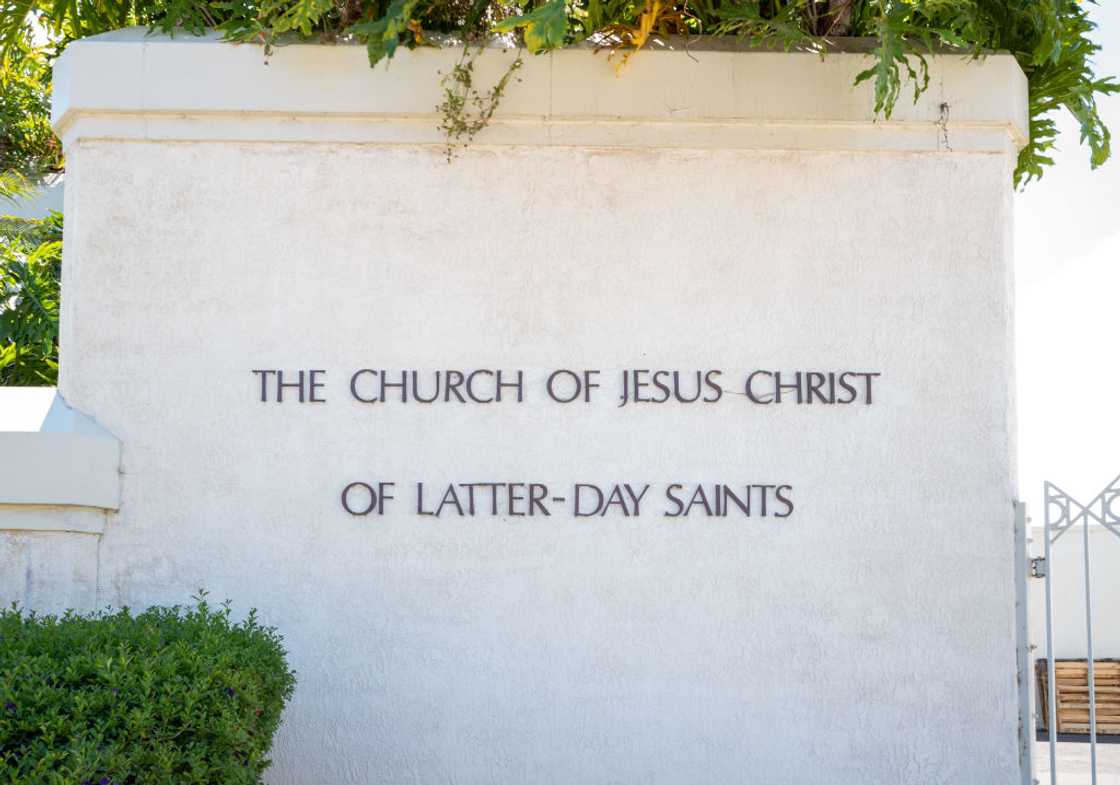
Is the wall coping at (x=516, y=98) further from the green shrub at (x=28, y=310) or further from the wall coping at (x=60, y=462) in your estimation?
the green shrub at (x=28, y=310)

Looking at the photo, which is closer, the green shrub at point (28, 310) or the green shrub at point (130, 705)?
the green shrub at point (130, 705)

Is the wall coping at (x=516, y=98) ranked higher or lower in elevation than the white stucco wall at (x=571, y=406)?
higher

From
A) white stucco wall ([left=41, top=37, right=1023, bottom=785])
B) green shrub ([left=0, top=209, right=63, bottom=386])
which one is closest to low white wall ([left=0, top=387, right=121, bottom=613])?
white stucco wall ([left=41, top=37, right=1023, bottom=785])

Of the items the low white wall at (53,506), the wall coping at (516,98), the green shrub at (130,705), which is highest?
the wall coping at (516,98)

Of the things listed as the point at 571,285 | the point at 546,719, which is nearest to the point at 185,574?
the point at 546,719

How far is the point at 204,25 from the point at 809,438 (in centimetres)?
355

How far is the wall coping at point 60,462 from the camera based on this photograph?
6746 mm

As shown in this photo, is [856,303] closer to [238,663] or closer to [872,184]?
[872,184]

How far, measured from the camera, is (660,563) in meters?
6.98

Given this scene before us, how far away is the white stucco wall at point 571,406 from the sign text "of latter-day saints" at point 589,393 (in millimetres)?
57

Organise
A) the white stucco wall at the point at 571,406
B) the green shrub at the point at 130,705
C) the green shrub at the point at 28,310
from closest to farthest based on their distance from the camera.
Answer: the green shrub at the point at 130,705
the white stucco wall at the point at 571,406
the green shrub at the point at 28,310

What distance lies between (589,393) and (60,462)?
2427mm

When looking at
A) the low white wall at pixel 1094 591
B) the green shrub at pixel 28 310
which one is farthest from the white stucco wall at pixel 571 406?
the low white wall at pixel 1094 591

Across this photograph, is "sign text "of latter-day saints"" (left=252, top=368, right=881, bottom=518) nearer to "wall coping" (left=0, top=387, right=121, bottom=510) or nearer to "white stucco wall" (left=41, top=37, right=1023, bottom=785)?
"white stucco wall" (left=41, top=37, right=1023, bottom=785)
